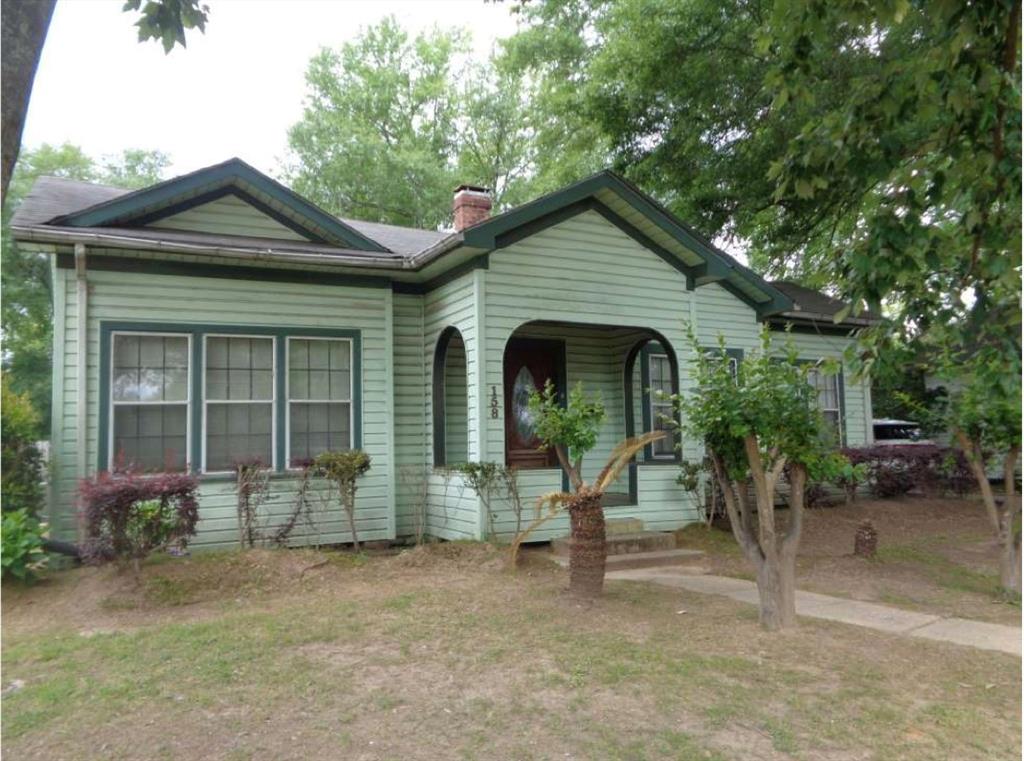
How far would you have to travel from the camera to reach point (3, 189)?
10.3 ft

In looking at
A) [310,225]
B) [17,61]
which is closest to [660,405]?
[310,225]

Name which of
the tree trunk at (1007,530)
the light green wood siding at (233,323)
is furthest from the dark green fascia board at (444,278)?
the tree trunk at (1007,530)

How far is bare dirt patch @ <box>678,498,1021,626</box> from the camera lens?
693cm

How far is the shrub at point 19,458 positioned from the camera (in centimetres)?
759

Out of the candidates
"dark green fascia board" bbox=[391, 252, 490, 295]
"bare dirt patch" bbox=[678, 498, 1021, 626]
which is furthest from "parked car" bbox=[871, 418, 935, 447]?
"dark green fascia board" bbox=[391, 252, 490, 295]

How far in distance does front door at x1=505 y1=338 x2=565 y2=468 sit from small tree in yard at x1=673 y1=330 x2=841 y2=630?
5.78m

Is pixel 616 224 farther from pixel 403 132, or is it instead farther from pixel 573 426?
pixel 403 132

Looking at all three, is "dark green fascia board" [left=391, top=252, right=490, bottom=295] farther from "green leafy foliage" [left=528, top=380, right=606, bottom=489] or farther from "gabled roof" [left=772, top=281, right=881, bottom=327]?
"gabled roof" [left=772, top=281, right=881, bottom=327]

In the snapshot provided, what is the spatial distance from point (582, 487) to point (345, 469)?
3.17 metres

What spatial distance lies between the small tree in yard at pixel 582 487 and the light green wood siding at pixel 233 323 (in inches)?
128

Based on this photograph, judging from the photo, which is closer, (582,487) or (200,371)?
(582,487)

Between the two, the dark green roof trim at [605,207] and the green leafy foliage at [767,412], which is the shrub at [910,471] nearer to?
the dark green roof trim at [605,207]

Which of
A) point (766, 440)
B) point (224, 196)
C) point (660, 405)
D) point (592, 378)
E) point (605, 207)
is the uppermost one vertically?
point (224, 196)

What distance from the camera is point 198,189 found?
9.23 metres
